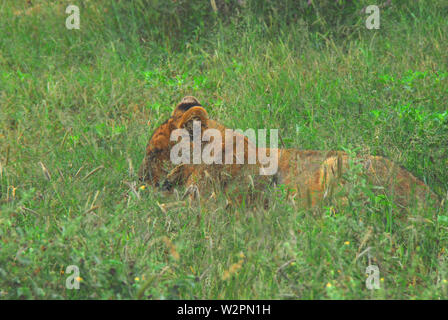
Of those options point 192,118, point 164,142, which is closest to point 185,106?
point 192,118

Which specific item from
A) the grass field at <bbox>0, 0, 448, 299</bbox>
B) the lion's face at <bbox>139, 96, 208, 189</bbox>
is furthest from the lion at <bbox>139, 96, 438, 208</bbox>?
the grass field at <bbox>0, 0, 448, 299</bbox>

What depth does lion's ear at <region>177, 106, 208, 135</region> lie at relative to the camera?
13.5 ft

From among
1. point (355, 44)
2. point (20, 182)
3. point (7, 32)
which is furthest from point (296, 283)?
point (7, 32)

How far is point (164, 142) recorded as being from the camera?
13.8 feet

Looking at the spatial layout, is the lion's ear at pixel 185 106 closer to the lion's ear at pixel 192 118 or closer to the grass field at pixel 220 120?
the lion's ear at pixel 192 118

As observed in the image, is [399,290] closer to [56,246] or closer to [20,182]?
[56,246]

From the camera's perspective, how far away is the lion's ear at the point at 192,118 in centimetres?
411

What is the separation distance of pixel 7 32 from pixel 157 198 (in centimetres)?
411

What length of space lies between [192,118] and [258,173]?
24.1 inches

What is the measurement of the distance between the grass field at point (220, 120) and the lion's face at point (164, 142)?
0.45 feet

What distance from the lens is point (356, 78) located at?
5.35 meters

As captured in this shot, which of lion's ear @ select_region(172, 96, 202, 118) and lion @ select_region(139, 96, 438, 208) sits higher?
lion's ear @ select_region(172, 96, 202, 118)

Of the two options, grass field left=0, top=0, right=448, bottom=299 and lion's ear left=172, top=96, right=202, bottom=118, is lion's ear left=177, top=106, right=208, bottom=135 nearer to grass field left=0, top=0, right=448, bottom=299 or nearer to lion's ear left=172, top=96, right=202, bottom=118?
lion's ear left=172, top=96, right=202, bottom=118

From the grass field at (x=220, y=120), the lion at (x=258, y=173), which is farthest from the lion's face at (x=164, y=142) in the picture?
the grass field at (x=220, y=120)
